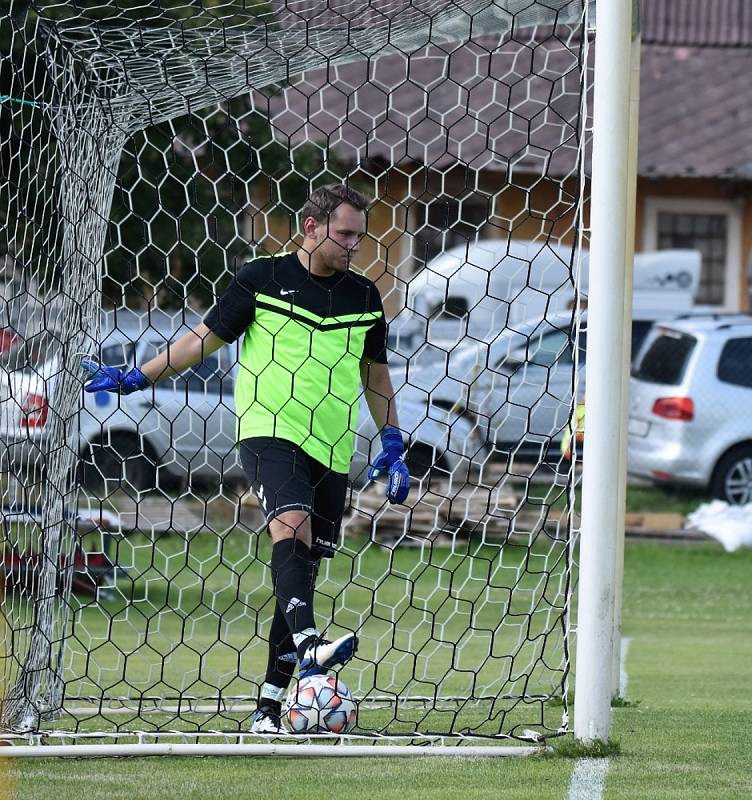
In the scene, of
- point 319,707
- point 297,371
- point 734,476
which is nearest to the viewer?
point 319,707

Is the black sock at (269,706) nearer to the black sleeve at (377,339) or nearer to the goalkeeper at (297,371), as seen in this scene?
the goalkeeper at (297,371)

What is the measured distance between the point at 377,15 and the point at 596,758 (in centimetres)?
294

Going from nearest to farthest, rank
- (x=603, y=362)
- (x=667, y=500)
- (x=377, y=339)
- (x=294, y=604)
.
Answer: (x=603, y=362) < (x=294, y=604) < (x=377, y=339) < (x=667, y=500)

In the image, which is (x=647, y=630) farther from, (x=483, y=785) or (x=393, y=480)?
(x=483, y=785)

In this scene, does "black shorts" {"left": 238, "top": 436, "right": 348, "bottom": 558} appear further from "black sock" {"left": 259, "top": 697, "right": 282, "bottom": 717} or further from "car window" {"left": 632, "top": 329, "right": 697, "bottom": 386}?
"car window" {"left": 632, "top": 329, "right": 697, "bottom": 386}

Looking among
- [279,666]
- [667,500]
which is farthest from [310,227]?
[667,500]

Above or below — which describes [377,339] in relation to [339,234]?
below

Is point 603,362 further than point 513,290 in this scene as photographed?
No

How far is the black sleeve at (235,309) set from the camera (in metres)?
5.60

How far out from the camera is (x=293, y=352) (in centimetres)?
562

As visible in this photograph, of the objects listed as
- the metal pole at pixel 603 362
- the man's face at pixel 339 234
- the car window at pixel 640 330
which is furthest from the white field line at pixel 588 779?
the car window at pixel 640 330

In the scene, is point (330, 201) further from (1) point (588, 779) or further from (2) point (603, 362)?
(1) point (588, 779)

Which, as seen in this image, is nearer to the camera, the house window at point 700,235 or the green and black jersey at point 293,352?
the green and black jersey at point 293,352

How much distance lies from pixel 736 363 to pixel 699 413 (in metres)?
0.75
